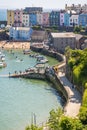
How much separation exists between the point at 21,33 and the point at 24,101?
42.8 meters

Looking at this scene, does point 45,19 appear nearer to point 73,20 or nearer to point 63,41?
point 73,20

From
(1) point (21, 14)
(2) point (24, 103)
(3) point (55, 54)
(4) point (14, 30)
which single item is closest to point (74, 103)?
(2) point (24, 103)

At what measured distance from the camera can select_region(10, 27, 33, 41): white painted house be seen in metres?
75.7

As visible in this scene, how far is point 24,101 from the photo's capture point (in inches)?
1358

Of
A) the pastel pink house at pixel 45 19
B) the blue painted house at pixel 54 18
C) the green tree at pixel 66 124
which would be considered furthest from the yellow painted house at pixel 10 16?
the green tree at pixel 66 124

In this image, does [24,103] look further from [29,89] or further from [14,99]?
[29,89]

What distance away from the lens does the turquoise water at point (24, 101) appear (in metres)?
28.8

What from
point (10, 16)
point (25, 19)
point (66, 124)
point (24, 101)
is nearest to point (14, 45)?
point (25, 19)

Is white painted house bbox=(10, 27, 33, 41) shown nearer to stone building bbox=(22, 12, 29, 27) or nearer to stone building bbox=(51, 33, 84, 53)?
stone building bbox=(22, 12, 29, 27)

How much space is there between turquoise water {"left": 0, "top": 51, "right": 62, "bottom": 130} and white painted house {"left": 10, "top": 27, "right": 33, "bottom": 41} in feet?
89.1

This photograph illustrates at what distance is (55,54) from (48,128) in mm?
35682

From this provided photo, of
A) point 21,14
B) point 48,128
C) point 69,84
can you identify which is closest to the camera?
point 48,128

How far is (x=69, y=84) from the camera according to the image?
3784cm

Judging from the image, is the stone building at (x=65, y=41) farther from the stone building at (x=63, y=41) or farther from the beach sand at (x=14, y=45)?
the beach sand at (x=14, y=45)
